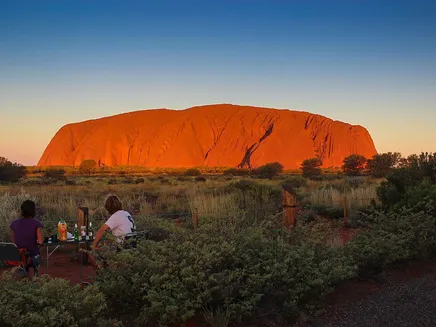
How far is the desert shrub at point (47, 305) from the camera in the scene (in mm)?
4344

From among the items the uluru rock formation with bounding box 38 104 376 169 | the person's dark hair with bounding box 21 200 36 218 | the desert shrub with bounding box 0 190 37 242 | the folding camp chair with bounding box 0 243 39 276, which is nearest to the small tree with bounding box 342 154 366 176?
the uluru rock formation with bounding box 38 104 376 169

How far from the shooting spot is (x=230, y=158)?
98312mm

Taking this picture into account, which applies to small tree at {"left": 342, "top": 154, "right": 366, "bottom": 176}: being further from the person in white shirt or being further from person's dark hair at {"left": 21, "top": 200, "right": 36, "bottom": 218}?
person's dark hair at {"left": 21, "top": 200, "right": 36, "bottom": 218}

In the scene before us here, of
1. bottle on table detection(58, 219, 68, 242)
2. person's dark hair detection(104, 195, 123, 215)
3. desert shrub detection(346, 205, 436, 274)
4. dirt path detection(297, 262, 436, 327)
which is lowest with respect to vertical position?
dirt path detection(297, 262, 436, 327)

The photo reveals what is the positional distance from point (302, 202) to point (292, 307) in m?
13.3

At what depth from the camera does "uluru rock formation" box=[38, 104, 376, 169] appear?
319ft

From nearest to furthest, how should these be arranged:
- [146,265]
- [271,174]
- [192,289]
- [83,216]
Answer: [192,289]
[146,265]
[83,216]
[271,174]

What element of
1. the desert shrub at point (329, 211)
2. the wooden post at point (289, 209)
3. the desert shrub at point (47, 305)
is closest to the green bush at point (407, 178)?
the desert shrub at point (329, 211)

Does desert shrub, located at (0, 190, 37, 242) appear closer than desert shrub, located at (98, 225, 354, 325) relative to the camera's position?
No

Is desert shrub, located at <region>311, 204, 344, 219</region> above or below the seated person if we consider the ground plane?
below

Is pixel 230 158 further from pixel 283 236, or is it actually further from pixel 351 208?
pixel 283 236

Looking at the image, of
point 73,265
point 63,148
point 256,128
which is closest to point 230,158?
point 256,128

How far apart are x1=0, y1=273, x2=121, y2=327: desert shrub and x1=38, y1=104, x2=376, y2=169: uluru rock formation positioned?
87153 mm

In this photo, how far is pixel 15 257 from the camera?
6523mm
